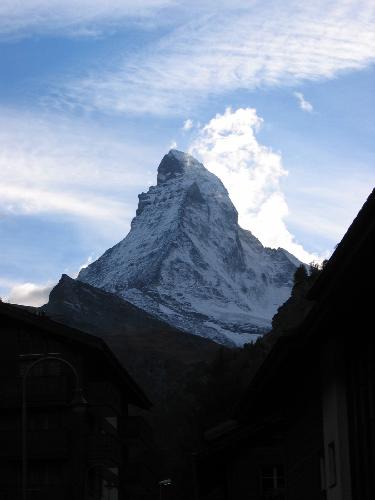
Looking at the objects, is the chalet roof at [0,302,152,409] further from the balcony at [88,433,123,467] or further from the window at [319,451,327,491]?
the window at [319,451,327,491]

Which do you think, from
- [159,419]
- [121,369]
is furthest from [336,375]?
[159,419]

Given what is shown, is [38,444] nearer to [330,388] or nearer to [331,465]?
[331,465]

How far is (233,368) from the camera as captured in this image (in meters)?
124

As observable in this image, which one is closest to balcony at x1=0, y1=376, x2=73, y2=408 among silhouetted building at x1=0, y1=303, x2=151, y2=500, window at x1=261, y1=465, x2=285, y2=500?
silhouetted building at x1=0, y1=303, x2=151, y2=500

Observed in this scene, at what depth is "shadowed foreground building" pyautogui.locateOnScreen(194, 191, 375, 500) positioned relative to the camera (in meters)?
11.3

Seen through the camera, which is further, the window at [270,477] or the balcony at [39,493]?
the balcony at [39,493]

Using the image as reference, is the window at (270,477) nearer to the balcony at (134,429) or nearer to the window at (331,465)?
the window at (331,465)

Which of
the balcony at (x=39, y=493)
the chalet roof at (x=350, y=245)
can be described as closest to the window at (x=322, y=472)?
the chalet roof at (x=350, y=245)

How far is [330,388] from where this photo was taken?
15.2 m

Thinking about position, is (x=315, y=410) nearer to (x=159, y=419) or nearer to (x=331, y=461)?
(x=331, y=461)

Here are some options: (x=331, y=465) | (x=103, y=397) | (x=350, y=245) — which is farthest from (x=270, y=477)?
(x=103, y=397)

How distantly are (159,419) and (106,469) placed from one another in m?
126

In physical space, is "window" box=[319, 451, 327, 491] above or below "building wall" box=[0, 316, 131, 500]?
below

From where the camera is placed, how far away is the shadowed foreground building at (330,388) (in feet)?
37.2
